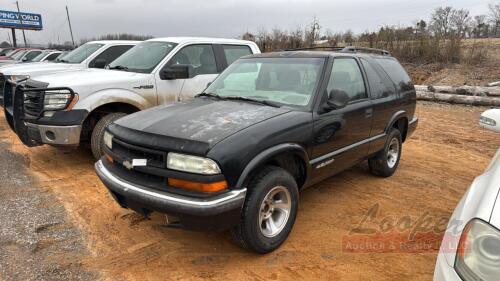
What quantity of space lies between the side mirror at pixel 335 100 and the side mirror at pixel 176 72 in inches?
107

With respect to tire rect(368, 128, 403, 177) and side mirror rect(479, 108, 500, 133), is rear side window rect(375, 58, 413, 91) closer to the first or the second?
tire rect(368, 128, 403, 177)

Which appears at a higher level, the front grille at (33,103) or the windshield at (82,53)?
the windshield at (82,53)

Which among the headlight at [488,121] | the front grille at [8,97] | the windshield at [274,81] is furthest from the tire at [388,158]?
the front grille at [8,97]

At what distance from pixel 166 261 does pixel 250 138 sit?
132cm

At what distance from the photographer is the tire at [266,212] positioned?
3.06m

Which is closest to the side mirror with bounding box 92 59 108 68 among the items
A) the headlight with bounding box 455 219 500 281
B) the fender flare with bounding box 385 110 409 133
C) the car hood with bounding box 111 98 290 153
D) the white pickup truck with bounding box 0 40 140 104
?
the white pickup truck with bounding box 0 40 140 104

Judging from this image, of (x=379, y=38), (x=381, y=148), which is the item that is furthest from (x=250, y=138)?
(x=379, y=38)

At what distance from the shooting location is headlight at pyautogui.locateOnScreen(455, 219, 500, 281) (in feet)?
5.31

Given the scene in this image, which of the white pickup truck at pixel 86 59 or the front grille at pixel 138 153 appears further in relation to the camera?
the white pickup truck at pixel 86 59

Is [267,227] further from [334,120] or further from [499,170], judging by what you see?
[499,170]

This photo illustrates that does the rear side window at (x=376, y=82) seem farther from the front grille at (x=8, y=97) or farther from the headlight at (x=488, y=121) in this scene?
the front grille at (x=8, y=97)

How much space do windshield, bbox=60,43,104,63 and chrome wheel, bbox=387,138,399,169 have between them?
7.36 metres

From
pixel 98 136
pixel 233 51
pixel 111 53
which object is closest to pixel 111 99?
pixel 98 136

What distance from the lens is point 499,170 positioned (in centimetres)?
206
